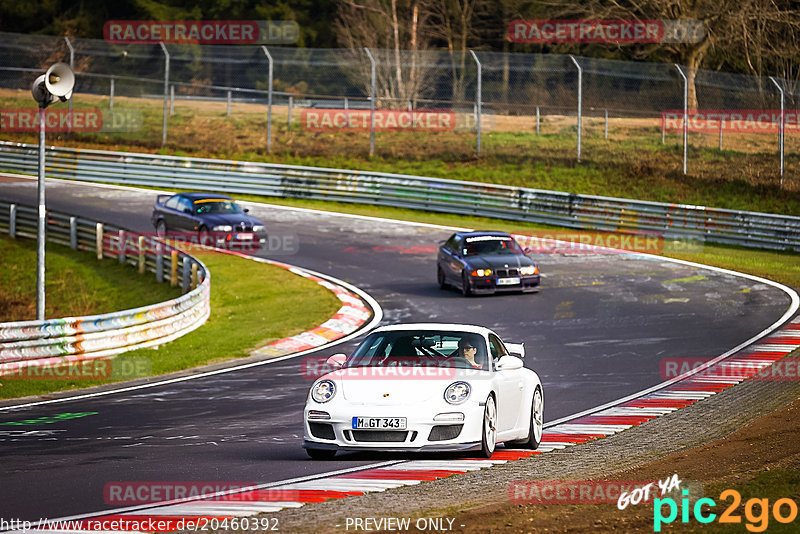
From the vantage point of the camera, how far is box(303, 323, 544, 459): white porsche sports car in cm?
969

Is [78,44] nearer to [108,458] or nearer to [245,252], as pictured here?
[245,252]

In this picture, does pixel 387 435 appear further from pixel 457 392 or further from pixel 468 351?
pixel 468 351

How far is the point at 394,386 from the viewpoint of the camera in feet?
32.7

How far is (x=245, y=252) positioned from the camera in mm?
30094

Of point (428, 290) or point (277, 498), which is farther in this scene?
point (428, 290)

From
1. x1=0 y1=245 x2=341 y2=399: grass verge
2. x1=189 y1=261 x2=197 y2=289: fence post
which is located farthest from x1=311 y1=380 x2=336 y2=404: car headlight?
x1=189 y1=261 x2=197 y2=289: fence post

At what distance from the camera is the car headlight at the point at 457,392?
980 cm

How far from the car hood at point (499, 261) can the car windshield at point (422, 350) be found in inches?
488

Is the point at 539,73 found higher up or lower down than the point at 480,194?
higher up

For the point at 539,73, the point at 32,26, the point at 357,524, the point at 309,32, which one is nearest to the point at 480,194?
the point at 539,73

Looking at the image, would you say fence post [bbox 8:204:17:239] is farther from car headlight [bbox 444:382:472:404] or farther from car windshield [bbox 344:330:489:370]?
car headlight [bbox 444:382:472:404]

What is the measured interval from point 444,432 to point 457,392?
38cm

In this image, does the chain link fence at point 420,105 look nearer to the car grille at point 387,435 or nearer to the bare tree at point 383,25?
the bare tree at point 383,25

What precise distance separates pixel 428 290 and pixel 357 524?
1749 centimetres
